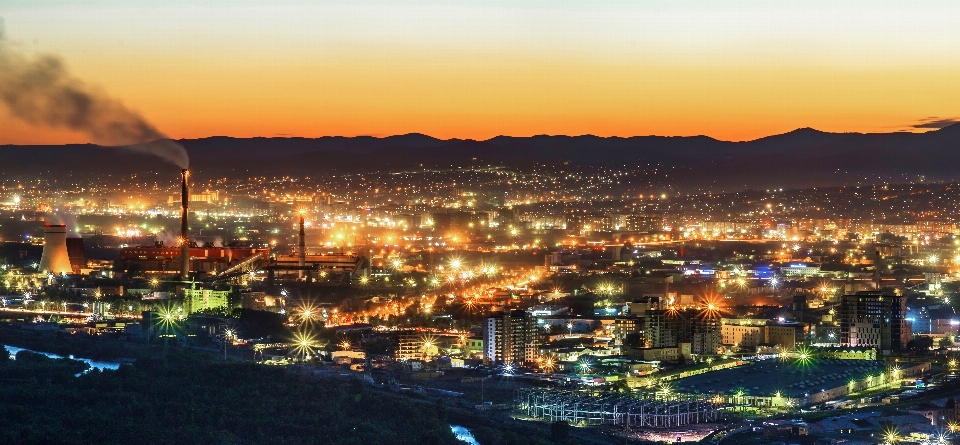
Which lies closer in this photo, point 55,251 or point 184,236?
point 184,236

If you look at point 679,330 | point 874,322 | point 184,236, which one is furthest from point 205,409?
point 184,236

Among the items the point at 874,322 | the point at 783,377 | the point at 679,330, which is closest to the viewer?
the point at 783,377

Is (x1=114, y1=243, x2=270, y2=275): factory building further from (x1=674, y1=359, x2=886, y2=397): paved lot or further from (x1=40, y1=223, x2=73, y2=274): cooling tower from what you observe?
(x1=674, y1=359, x2=886, y2=397): paved lot

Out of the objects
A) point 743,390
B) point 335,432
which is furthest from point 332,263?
point 335,432

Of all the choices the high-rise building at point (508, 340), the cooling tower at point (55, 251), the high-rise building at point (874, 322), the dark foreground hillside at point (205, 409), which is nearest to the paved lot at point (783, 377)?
the high-rise building at point (874, 322)

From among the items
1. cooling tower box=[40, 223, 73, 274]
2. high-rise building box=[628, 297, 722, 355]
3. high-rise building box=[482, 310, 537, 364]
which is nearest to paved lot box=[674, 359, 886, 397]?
high-rise building box=[628, 297, 722, 355]

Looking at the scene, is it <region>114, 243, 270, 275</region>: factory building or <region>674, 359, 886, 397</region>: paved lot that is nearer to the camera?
<region>674, 359, 886, 397</region>: paved lot

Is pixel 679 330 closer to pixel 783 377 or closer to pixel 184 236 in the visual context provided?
pixel 783 377
